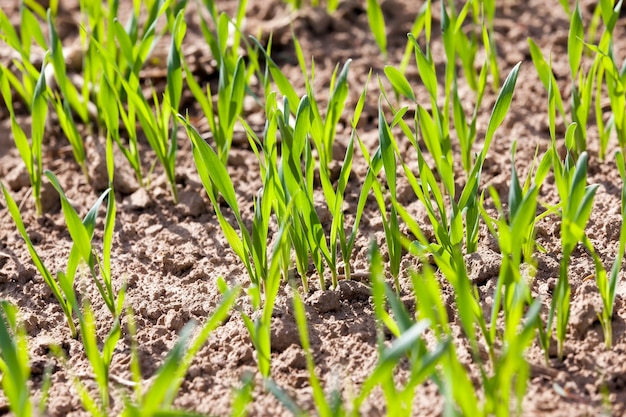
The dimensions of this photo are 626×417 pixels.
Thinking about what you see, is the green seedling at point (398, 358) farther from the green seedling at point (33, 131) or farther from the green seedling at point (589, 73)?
the green seedling at point (33, 131)

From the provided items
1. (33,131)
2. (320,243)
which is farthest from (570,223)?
(33,131)

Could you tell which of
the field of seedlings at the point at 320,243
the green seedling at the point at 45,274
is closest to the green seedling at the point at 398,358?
the field of seedlings at the point at 320,243

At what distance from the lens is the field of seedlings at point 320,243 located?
1.31 metres

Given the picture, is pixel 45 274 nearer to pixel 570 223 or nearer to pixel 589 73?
pixel 570 223

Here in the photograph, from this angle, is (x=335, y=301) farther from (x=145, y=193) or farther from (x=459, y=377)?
(x=145, y=193)

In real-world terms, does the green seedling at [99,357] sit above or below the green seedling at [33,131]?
below

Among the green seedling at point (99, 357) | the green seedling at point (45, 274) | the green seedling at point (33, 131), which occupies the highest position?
the green seedling at point (33, 131)

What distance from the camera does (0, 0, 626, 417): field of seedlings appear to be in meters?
1.31

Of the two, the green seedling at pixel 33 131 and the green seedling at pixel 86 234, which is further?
the green seedling at pixel 33 131

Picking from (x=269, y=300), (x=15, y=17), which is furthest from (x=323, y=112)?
(x=15, y=17)

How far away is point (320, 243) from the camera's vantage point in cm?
160

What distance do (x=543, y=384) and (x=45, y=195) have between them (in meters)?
1.28

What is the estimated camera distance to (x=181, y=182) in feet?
7.06

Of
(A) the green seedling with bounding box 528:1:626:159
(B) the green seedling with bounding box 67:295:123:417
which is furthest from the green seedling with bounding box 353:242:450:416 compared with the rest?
(A) the green seedling with bounding box 528:1:626:159
